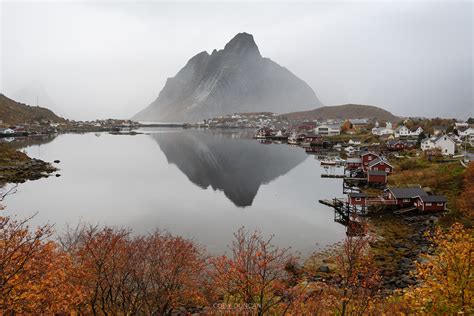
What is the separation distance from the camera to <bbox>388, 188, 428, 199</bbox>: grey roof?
37250 millimetres

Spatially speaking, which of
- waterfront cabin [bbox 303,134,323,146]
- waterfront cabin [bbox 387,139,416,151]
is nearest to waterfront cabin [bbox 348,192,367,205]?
waterfront cabin [bbox 387,139,416,151]

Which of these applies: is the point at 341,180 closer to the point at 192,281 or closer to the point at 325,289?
the point at 325,289

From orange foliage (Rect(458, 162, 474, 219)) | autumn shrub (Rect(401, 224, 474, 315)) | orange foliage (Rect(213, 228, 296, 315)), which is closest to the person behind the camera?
autumn shrub (Rect(401, 224, 474, 315))

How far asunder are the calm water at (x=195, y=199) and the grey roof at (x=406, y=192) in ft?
25.6

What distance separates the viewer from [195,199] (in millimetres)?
46062

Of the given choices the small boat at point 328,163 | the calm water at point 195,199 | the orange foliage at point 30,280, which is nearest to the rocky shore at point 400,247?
the calm water at point 195,199

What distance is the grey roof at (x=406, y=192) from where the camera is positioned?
37250 millimetres

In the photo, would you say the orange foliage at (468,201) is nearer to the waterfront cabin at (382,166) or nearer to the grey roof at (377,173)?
the grey roof at (377,173)

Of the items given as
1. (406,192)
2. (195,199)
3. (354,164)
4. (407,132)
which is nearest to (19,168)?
(195,199)

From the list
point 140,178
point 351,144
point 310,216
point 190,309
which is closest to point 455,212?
point 310,216

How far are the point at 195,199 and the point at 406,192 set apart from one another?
1065 inches

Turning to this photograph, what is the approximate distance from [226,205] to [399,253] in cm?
2219

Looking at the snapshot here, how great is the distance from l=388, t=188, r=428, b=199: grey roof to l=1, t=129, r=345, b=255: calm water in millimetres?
7813

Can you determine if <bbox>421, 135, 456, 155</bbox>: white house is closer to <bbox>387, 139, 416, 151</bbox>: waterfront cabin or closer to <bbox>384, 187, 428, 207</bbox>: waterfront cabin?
<bbox>387, 139, 416, 151</bbox>: waterfront cabin
